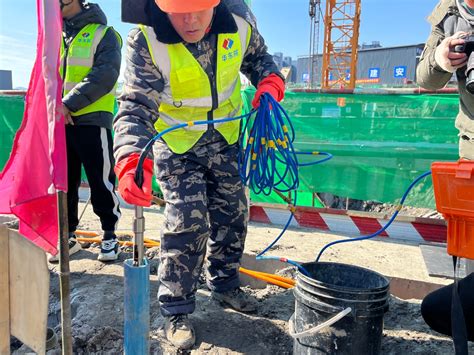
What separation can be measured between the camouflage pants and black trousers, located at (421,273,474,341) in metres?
1.18

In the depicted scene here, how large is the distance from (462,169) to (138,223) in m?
1.22

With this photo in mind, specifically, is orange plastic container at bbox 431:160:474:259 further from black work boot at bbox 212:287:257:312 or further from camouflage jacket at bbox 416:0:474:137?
black work boot at bbox 212:287:257:312

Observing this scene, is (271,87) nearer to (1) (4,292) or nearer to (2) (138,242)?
(2) (138,242)

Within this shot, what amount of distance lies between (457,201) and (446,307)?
2.20 ft

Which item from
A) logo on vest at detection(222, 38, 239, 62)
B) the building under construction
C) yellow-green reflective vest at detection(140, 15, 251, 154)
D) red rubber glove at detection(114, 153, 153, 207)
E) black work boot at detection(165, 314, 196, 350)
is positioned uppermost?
the building under construction

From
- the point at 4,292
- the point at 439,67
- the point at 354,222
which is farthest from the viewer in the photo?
the point at 354,222

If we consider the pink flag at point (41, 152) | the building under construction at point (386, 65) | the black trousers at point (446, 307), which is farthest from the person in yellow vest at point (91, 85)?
the building under construction at point (386, 65)

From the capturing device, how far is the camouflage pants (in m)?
2.43

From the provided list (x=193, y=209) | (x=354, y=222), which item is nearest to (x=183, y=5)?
(x=193, y=209)

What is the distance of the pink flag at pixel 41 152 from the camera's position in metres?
1.64

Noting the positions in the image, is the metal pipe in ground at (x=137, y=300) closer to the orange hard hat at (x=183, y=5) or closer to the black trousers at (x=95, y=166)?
the orange hard hat at (x=183, y=5)

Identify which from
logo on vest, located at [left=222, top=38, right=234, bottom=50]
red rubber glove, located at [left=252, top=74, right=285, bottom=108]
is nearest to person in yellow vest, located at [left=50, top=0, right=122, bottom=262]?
logo on vest, located at [left=222, top=38, right=234, bottom=50]

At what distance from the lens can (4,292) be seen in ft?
5.74

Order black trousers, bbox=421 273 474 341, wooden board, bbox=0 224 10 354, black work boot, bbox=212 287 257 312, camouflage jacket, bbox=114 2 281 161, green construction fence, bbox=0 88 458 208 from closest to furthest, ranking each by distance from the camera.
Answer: wooden board, bbox=0 224 10 354 < black trousers, bbox=421 273 474 341 < camouflage jacket, bbox=114 2 281 161 < black work boot, bbox=212 287 257 312 < green construction fence, bbox=0 88 458 208
